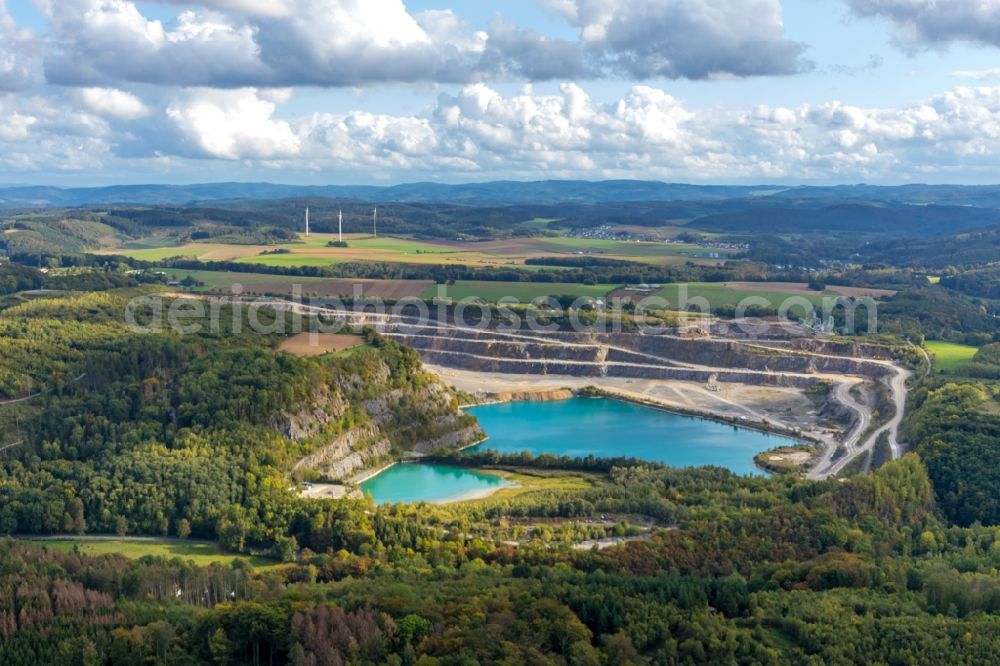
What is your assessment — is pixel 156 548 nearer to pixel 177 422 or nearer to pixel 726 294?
pixel 177 422

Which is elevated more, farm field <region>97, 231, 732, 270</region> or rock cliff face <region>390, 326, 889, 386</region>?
farm field <region>97, 231, 732, 270</region>

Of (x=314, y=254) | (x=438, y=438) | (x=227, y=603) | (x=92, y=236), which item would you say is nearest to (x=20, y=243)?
(x=92, y=236)

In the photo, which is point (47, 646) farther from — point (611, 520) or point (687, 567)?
point (611, 520)

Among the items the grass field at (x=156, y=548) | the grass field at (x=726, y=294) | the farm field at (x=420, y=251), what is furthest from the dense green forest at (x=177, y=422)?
the farm field at (x=420, y=251)

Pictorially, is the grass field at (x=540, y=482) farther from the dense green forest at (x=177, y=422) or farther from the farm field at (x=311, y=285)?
the farm field at (x=311, y=285)

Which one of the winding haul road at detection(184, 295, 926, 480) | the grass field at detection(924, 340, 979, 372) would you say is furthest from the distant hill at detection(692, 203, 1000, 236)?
the winding haul road at detection(184, 295, 926, 480)

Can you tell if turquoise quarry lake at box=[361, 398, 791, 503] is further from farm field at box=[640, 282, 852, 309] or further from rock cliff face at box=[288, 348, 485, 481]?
farm field at box=[640, 282, 852, 309]
